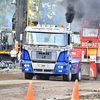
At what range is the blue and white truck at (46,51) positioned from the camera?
17469 millimetres

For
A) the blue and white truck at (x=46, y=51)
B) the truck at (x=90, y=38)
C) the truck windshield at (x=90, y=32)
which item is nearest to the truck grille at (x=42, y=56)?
the blue and white truck at (x=46, y=51)

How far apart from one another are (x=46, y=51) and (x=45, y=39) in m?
0.61

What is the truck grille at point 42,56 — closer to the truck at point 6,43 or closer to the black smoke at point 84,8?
the black smoke at point 84,8

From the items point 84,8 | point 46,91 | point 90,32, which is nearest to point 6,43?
point 84,8

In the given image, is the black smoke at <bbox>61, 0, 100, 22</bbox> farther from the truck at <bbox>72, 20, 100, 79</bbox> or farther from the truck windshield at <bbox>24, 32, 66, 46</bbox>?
the truck windshield at <bbox>24, 32, 66, 46</bbox>

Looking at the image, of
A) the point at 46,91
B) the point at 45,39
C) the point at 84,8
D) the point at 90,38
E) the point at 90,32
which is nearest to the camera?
the point at 46,91

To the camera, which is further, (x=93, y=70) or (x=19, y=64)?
(x=19, y=64)

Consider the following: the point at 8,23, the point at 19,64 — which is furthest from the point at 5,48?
the point at 8,23

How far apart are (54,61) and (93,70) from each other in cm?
587

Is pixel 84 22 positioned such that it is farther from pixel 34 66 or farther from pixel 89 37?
pixel 34 66

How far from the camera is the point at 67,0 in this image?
35094 millimetres

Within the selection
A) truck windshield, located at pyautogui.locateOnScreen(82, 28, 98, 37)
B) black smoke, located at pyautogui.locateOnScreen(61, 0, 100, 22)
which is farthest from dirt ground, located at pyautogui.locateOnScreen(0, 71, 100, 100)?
black smoke, located at pyautogui.locateOnScreen(61, 0, 100, 22)

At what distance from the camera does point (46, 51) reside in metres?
17.6

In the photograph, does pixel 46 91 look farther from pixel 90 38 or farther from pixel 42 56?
pixel 90 38
